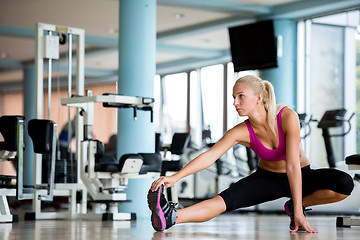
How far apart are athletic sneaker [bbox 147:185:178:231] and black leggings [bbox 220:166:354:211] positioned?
40 centimetres

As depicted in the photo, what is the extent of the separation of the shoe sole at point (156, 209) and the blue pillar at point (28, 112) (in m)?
9.18

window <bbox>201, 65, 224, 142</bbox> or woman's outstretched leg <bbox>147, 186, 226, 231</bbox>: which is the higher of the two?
window <bbox>201, 65, 224, 142</bbox>

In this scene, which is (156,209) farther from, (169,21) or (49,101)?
(169,21)

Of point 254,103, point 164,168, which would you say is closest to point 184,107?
point 164,168

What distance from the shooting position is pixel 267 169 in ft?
12.0

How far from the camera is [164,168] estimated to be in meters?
6.39

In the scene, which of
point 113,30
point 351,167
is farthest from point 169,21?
point 351,167

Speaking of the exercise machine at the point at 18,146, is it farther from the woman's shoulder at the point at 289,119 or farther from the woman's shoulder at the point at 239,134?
the woman's shoulder at the point at 289,119

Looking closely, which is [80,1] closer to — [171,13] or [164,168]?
[171,13]

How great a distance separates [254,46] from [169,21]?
4.85ft

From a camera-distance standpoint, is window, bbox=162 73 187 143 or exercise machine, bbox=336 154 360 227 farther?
window, bbox=162 73 187 143

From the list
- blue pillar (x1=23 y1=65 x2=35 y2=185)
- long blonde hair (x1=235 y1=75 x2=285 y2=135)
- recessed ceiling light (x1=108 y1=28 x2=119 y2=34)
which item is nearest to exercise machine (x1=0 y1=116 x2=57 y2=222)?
long blonde hair (x1=235 y1=75 x2=285 y2=135)

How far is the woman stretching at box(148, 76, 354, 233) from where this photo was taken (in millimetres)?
3396

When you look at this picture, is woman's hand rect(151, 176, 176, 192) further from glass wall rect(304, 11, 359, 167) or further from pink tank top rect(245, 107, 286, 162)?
glass wall rect(304, 11, 359, 167)
